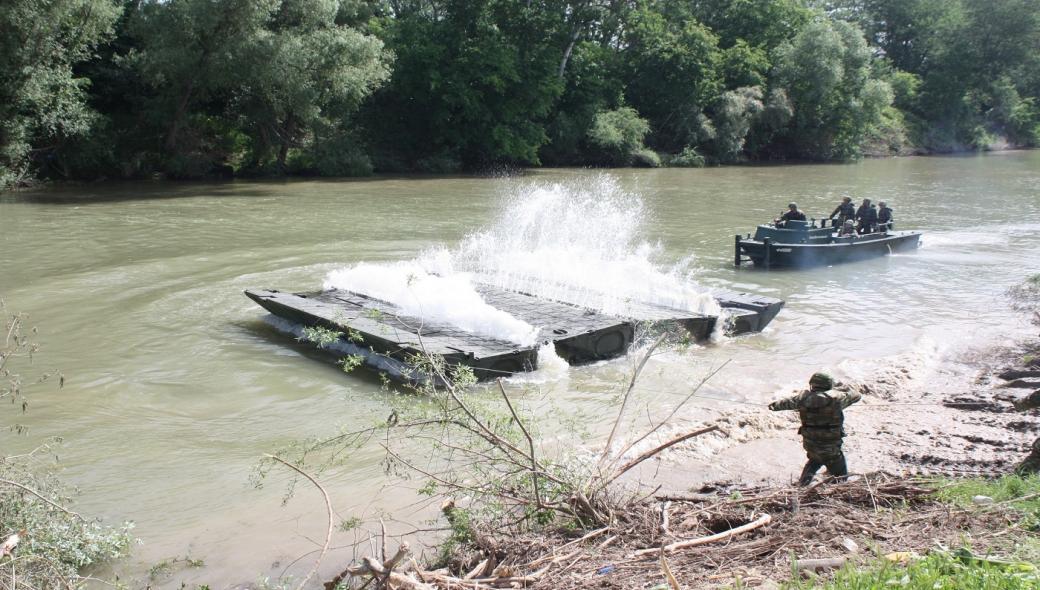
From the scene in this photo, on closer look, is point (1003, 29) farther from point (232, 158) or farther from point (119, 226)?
point (119, 226)

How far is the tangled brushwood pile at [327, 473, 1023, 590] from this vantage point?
14.7 feet

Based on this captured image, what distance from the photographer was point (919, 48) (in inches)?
2891

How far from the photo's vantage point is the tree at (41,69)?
1055 inches

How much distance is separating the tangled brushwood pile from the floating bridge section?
4078mm

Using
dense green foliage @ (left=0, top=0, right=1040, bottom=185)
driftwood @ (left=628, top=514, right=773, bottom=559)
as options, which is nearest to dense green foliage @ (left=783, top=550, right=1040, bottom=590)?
driftwood @ (left=628, top=514, right=773, bottom=559)

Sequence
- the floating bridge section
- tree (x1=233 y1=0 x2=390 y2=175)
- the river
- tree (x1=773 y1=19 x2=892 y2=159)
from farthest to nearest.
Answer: tree (x1=773 y1=19 x2=892 y2=159) < tree (x1=233 y1=0 x2=390 y2=175) < the floating bridge section < the river

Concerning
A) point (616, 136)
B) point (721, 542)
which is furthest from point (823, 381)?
point (616, 136)

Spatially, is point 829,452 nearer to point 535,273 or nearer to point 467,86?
point 535,273

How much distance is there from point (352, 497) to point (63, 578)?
2.55 metres

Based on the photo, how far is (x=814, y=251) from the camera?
18312 millimetres

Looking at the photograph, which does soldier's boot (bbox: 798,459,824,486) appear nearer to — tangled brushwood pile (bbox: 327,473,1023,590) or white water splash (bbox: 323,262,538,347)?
tangled brushwood pile (bbox: 327,473,1023,590)

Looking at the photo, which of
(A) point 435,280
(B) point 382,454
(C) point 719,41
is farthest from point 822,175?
(B) point 382,454

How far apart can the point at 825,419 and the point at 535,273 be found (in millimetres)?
9035

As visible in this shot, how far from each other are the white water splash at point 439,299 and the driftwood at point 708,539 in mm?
5395
